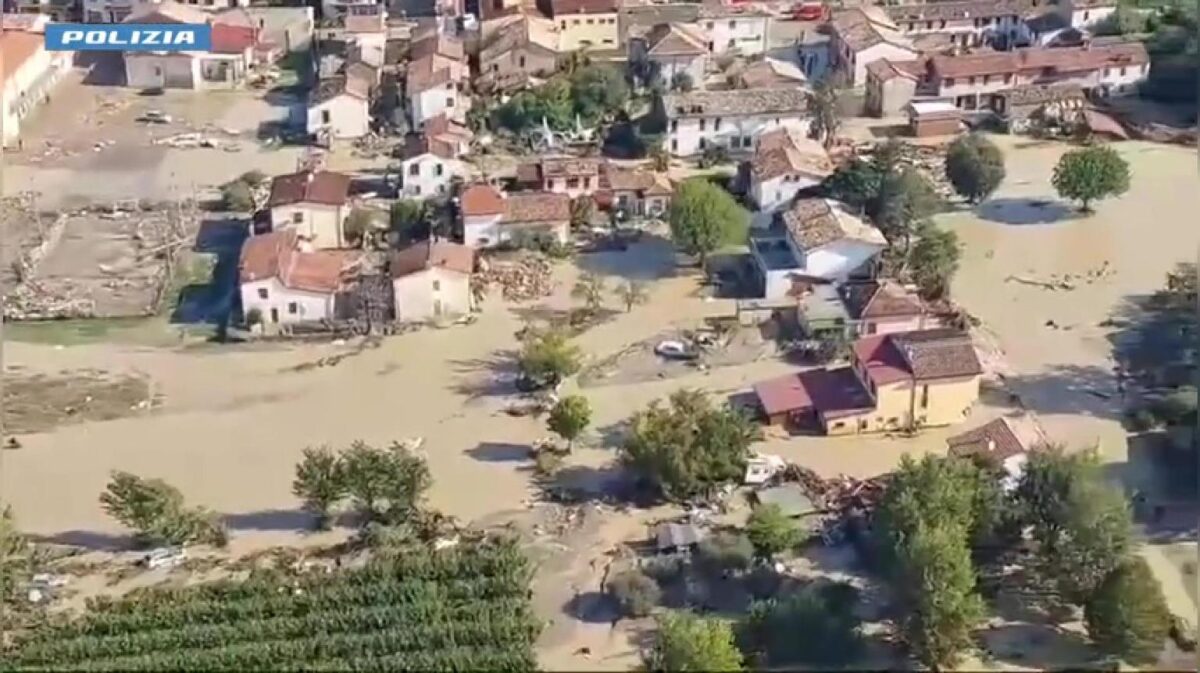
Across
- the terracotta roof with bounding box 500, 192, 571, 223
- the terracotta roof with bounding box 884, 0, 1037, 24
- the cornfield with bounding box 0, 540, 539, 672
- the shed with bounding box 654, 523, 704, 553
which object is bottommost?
the cornfield with bounding box 0, 540, 539, 672

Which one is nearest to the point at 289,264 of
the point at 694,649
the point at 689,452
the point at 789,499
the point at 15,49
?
the point at 689,452

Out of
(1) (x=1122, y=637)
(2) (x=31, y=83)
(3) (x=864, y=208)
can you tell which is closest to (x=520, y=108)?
(3) (x=864, y=208)

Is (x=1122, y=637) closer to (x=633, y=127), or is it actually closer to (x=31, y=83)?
(x=633, y=127)

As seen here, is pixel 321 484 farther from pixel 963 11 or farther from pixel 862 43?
pixel 963 11

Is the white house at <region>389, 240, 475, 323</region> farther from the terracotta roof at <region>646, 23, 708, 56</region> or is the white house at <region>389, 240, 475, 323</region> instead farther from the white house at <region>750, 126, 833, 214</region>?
the terracotta roof at <region>646, 23, 708, 56</region>

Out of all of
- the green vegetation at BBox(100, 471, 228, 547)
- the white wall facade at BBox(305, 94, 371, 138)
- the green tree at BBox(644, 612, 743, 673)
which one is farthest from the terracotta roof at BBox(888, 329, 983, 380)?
the white wall facade at BBox(305, 94, 371, 138)

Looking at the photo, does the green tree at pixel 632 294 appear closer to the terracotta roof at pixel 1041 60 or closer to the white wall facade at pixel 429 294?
the white wall facade at pixel 429 294
